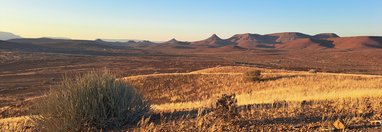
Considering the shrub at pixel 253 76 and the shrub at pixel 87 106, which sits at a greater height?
the shrub at pixel 87 106

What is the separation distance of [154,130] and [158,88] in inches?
812

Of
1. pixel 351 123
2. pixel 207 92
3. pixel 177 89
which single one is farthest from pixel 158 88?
pixel 351 123

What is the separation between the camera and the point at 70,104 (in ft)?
21.6

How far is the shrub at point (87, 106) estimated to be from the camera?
21.4 ft

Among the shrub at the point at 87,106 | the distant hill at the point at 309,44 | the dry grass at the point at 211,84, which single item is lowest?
the distant hill at the point at 309,44

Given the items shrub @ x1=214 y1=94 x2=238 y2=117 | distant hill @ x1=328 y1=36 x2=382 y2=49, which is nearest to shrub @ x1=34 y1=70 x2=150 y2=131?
shrub @ x1=214 y1=94 x2=238 y2=117

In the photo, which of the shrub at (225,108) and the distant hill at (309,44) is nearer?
the shrub at (225,108)

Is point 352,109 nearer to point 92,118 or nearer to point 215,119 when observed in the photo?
point 215,119

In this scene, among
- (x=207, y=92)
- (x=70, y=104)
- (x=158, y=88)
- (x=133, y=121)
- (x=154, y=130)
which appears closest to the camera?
(x=154, y=130)

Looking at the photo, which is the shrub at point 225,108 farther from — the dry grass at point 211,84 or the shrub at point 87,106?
the dry grass at point 211,84

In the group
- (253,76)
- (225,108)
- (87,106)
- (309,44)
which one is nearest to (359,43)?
(309,44)

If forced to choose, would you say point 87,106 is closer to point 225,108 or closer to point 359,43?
point 225,108

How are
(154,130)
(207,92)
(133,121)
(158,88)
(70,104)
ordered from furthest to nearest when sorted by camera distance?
(158,88) < (207,92) < (133,121) < (70,104) < (154,130)

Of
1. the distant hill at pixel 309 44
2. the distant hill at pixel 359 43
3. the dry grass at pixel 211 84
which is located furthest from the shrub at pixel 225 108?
the distant hill at pixel 309 44
